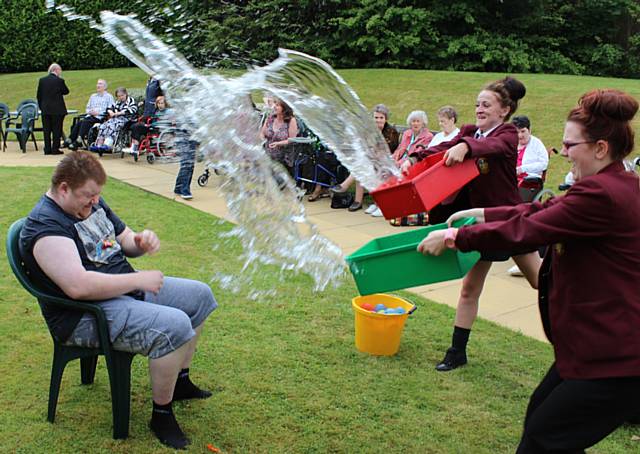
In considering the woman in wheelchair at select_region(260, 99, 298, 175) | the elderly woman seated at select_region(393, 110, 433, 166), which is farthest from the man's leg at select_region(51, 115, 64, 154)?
the elderly woman seated at select_region(393, 110, 433, 166)

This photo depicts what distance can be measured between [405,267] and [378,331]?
158 centimetres

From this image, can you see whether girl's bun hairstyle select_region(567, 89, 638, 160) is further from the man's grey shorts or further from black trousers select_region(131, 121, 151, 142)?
black trousers select_region(131, 121, 151, 142)

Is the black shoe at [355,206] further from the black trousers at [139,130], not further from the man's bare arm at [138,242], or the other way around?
the black trousers at [139,130]

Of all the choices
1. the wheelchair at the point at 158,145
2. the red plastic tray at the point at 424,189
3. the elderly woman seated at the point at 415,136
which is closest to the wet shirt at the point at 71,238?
the red plastic tray at the point at 424,189

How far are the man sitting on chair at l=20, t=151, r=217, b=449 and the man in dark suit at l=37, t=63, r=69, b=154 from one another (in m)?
13.2

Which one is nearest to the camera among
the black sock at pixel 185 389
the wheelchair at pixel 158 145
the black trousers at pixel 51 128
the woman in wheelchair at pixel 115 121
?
the black sock at pixel 185 389

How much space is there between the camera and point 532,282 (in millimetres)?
4855

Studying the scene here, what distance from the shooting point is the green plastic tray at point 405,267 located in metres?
3.28

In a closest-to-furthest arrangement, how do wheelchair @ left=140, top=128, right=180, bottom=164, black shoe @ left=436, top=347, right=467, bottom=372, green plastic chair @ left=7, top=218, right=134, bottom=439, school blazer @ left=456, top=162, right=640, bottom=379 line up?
school blazer @ left=456, top=162, right=640, bottom=379
green plastic chair @ left=7, top=218, right=134, bottom=439
black shoe @ left=436, top=347, right=467, bottom=372
wheelchair @ left=140, top=128, right=180, bottom=164

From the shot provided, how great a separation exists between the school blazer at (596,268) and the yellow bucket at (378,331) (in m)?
2.12

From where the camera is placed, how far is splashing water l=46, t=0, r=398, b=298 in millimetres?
5996

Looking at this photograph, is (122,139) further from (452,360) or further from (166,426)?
(166,426)

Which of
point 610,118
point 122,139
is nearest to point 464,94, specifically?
point 122,139

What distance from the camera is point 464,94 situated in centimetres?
1638
